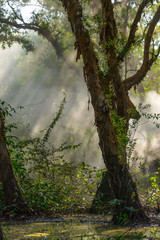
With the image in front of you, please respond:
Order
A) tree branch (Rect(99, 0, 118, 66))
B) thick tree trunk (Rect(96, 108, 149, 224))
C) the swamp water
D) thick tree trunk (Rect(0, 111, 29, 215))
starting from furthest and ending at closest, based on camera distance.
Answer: tree branch (Rect(99, 0, 118, 66)), thick tree trunk (Rect(0, 111, 29, 215)), thick tree trunk (Rect(96, 108, 149, 224)), the swamp water

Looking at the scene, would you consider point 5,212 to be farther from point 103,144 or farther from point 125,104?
point 125,104

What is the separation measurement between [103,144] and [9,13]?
42.1 ft

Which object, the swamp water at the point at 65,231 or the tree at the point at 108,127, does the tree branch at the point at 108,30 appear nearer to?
the tree at the point at 108,127

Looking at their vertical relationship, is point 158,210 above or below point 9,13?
below

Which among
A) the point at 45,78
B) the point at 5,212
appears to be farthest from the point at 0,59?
the point at 5,212

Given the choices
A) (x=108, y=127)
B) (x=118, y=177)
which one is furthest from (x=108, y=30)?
(x=118, y=177)

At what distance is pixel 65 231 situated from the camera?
5.67 metres

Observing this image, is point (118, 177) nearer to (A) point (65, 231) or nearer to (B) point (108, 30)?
(A) point (65, 231)

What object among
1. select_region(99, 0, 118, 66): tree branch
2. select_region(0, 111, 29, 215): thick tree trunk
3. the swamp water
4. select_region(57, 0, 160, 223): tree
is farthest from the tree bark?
select_region(0, 111, 29, 215): thick tree trunk

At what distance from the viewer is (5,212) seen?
7449 mm

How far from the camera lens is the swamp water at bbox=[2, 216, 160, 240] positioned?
16.4 ft

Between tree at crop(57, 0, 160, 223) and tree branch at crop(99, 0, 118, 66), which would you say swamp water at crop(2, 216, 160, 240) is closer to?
tree at crop(57, 0, 160, 223)

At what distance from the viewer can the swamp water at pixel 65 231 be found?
5.01m

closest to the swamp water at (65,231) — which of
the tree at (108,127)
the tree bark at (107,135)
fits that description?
the tree bark at (107,135)
